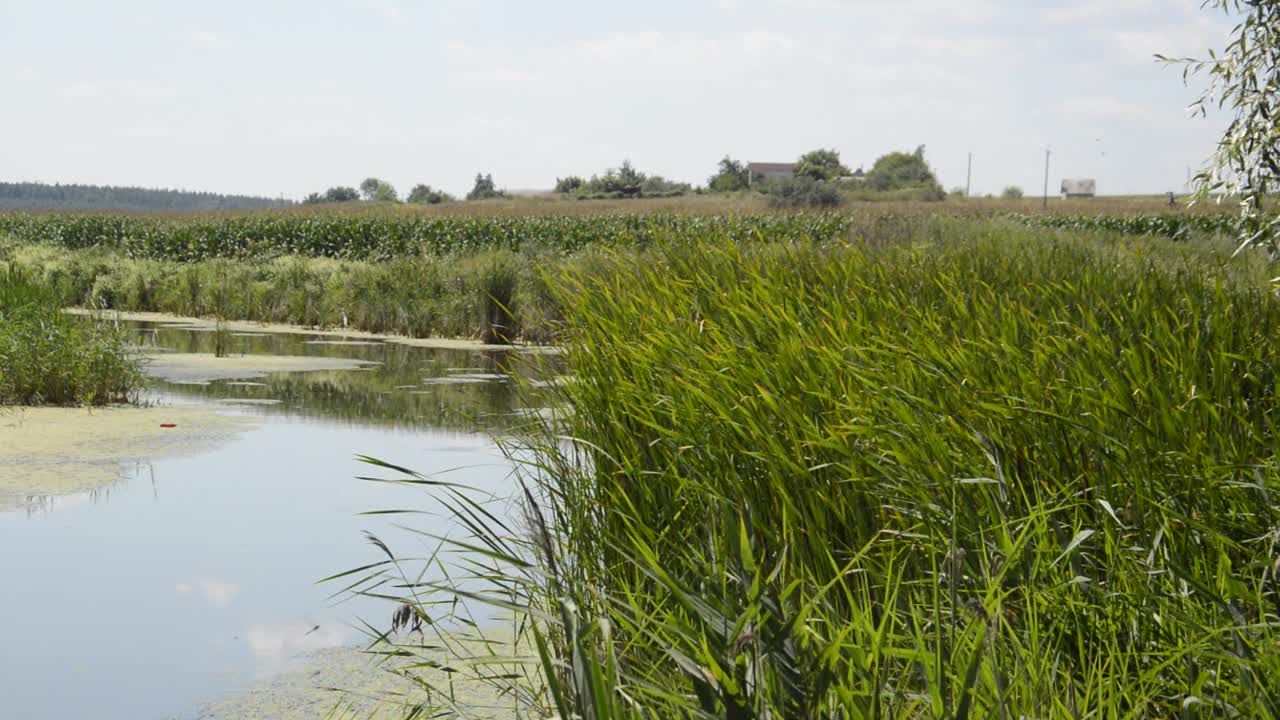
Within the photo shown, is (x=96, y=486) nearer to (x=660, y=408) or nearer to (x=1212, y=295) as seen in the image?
(x=660, y=408)

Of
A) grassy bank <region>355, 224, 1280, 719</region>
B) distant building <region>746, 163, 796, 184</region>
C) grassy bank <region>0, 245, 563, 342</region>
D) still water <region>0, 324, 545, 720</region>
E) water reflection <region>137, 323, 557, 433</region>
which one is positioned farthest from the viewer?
distant building <region>746, 163, 796, 184</region>

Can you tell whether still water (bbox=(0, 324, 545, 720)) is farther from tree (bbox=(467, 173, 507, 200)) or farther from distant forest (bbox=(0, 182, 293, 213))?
distant forest (bbox=(0, 182, 293, 213))

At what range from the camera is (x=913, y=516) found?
372cm

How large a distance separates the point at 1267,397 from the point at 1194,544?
996 millimetres

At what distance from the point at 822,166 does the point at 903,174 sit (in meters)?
5.19

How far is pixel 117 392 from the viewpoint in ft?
36.9

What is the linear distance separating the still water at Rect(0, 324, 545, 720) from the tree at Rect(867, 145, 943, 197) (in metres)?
56.8

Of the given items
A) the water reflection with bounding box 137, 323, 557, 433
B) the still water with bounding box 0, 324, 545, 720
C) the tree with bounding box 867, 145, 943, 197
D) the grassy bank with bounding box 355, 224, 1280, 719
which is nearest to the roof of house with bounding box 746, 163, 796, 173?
the tree with bounding box 867, 145, 943, 197

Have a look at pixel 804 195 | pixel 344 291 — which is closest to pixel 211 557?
pixel 344 291

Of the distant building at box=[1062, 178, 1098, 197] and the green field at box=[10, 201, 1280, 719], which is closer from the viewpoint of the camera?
the green field at box=[10, 201, 1280, 719]

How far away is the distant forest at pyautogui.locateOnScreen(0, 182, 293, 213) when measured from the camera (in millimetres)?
157375

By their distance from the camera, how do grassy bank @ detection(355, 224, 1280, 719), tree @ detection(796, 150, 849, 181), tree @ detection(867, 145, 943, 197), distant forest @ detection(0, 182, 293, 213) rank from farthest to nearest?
distant forest @ detection(0, 182, 293, 213), tree @ detection(796, 150, 849, 181), tree @ detection(867, 145, 943, 197), grassy bank @ detection(355, 224, 1280, 719)

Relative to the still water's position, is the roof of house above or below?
above

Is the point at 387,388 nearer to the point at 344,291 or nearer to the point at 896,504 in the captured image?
the point at 344,291
